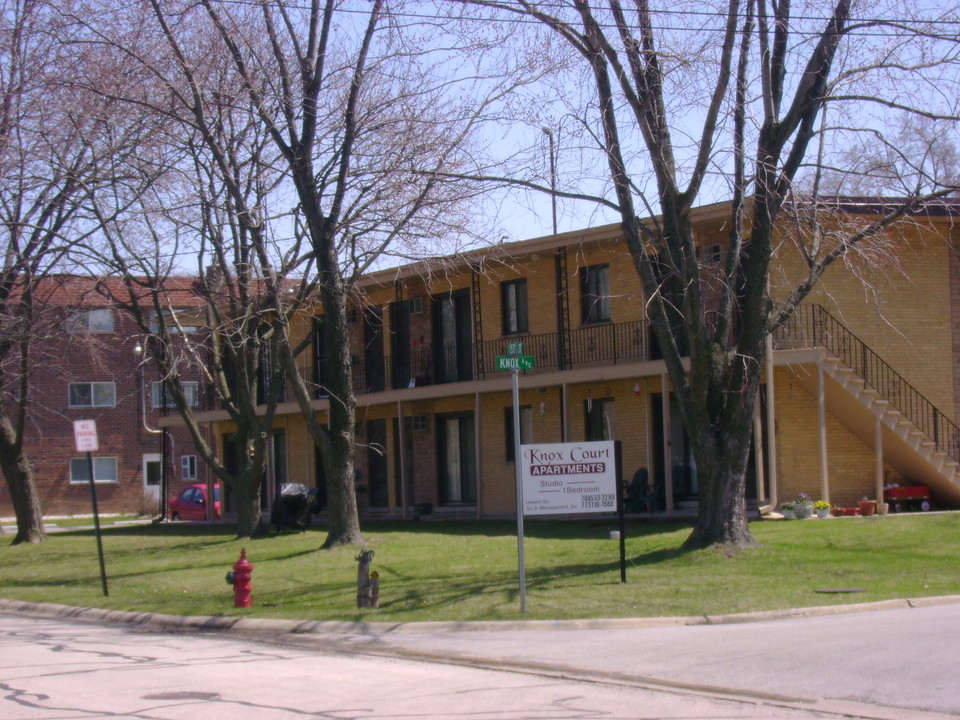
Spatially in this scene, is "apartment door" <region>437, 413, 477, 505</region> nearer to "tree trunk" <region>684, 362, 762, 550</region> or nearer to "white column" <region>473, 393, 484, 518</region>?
"white column" <region>473, 393, 484, 518</region>

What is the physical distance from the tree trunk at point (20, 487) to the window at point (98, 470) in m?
24.6

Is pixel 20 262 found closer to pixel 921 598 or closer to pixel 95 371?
pixel 921 598

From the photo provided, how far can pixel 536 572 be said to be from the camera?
16.3 metres

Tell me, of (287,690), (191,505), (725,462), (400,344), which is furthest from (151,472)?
(287,690)

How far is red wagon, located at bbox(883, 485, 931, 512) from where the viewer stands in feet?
73.6

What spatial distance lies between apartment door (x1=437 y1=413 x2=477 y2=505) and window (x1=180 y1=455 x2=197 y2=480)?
2589cm

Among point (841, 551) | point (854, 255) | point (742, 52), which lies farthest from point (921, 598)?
point (854, 255)

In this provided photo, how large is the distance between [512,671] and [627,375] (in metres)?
13.5

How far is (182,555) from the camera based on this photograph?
22.5m

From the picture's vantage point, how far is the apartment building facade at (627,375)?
2195 cm

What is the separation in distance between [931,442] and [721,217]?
5966 millimetres

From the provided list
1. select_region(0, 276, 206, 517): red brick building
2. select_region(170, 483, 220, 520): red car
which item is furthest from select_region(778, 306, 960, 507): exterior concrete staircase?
select_region(0, 276, 206, 517): red brick building

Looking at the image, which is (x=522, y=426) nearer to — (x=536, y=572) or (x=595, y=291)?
(x=595, y=291)

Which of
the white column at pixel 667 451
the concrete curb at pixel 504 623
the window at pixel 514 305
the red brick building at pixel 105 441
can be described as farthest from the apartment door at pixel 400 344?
the red brick building at pixel 105 441
